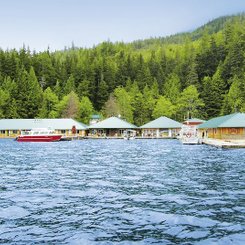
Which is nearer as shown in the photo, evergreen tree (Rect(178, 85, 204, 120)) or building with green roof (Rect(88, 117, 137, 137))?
building with green roof (Rect(88, 117, 137, 137))

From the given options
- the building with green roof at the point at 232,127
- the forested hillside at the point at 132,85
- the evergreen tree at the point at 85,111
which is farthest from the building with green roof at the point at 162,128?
the building with green roof at the point at 232,127

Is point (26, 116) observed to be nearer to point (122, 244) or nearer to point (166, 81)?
point (166, 81)

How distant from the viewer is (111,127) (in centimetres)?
8112

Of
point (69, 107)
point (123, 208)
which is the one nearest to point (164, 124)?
point (69, 107)

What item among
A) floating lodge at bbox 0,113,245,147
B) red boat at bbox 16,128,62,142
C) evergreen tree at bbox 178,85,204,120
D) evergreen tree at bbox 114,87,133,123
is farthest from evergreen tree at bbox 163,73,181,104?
red boat at bbox 16,128,62,142

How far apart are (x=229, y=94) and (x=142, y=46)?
383ft

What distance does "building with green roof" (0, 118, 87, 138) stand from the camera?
8150cm

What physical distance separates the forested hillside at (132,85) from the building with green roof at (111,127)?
1170cm

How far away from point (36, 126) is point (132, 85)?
33.1 m

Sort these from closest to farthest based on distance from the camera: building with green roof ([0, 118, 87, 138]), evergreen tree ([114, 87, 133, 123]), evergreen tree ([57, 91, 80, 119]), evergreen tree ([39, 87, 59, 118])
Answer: building with green roof ([0, 118, 87, 138]) < evergreen tree ([57, 91, 80, 119]) < evergreen tree ([114, 87, 133, 123]) < evergreen tree ([39, 87, 59, 118])

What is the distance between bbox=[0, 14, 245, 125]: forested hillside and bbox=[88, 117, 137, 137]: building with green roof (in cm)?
1170

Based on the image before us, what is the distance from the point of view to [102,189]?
1593 cm

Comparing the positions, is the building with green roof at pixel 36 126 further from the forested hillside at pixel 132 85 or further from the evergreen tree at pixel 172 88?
the evergreen tree at pixel 172 88

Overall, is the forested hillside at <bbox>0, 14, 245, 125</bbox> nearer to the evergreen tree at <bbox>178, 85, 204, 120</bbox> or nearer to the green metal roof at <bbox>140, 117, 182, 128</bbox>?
the evergreen tree at <bbox>178, 85, 204, 120</bbox>
